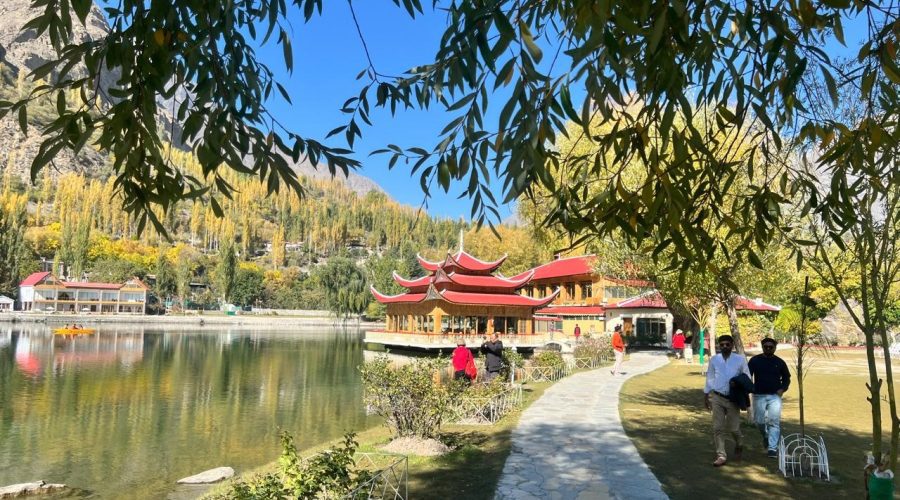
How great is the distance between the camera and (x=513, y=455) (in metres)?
8.68

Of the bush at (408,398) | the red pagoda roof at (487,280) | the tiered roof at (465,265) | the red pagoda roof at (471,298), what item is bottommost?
the bush at (408,398)

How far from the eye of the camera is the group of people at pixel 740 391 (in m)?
7.99

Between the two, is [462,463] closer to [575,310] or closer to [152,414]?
[152,414]

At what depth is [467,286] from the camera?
33531 mm

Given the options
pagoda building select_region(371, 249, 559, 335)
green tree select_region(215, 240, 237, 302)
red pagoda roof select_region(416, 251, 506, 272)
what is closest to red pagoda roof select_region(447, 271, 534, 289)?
pagoda building select_region(371, 249, 559, 335)

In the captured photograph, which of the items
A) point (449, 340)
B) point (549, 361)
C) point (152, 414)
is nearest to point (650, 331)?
point (449, 340)

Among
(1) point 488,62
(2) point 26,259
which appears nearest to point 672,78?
(1) point 488,62

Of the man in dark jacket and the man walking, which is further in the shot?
the man in dark jacket

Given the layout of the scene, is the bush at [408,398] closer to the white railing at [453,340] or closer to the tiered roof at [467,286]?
the white railing at [453,340]

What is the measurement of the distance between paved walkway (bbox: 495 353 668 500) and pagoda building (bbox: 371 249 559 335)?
18392 mm

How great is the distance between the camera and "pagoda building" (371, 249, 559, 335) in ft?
107

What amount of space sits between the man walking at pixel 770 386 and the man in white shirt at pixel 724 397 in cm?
29

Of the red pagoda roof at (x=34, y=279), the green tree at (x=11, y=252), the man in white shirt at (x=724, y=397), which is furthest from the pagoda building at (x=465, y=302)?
the red pagoda roof at (x=34, y=279)

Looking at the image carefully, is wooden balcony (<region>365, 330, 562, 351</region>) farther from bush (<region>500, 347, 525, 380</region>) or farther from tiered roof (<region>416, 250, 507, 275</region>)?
bush (<region>500, 347, 525, 380</region>)
